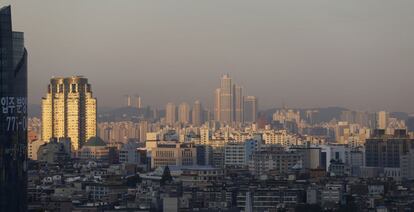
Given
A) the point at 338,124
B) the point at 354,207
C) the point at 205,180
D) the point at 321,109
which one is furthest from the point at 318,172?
the point at 338,124

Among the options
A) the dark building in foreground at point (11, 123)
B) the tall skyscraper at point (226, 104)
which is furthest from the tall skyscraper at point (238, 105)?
the dark building in foreground at point (11, 123)

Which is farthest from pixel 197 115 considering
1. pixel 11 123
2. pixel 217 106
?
pixel 11 123

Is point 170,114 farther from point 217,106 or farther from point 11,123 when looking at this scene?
point 11,123

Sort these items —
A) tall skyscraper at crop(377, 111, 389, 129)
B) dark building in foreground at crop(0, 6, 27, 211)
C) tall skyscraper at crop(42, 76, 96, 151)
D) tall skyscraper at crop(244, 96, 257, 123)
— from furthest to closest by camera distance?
1. tall skyscraper at crop(42, 76, 96, 151)
2. tall skyscraper at crop(244, 96, 257, 123)
3. tall skyscraper at crop(377, 111, 389, 129)
4. dark building in foreground at crop(0, 6, 27, 211)

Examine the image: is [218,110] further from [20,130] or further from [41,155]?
[20,130]

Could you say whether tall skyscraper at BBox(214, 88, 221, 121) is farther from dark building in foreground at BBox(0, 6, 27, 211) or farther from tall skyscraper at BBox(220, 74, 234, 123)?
dark building in foreground at BBox(0, 6, 27, 211)

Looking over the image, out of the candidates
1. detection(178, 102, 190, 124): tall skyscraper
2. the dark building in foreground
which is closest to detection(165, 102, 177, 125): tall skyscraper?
detection(178, 102, 190, 124): tall skyscraper

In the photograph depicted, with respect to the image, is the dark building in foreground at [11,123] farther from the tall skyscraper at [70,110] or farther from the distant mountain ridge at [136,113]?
the tall skyscraper at [70,110]
